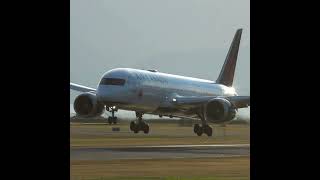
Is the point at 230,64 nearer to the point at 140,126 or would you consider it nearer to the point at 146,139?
the point at 140,126

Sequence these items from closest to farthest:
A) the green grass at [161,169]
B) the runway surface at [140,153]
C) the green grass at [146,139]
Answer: the green grass at [161,169], the runway surface at [140,153], the green grass at [146,139]

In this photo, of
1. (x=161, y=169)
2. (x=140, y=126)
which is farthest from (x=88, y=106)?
(x=161, y=169)

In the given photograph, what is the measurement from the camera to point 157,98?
52188 millimetres

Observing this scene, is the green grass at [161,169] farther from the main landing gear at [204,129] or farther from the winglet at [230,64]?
the winglet at [230,64]

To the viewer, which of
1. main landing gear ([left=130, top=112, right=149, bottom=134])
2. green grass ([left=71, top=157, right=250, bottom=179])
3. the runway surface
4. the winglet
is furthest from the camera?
the winglet

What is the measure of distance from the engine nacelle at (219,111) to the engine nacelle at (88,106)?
7.35m

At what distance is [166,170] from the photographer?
1969 centimetres

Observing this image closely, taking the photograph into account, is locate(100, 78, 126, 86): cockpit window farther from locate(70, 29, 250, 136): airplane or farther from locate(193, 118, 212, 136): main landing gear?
locate(193, 118, 212, 136): main landing gear

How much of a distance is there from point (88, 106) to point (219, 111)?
914 centimetres

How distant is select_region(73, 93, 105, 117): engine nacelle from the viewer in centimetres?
5256

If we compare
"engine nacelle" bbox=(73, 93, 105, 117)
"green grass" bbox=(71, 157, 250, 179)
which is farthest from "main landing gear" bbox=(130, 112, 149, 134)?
"green grass" bbox=(71, 157, 250, 179)

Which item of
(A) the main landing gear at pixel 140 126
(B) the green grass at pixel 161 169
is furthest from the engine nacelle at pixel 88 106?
(B) the green grass at pixel 161 169

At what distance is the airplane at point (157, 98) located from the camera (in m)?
49.7
